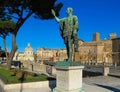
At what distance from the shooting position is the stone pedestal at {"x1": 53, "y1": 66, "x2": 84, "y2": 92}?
464 inches

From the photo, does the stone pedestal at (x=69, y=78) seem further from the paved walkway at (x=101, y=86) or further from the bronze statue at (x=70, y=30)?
the paved walkway at (x=101, y=86)

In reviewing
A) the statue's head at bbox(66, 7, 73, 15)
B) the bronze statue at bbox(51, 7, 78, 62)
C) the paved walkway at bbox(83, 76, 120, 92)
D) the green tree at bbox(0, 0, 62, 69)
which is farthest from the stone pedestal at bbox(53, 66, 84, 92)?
the green tree at bbox(0, 0, 62, 69)

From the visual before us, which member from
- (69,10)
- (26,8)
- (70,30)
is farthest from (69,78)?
(26,8)

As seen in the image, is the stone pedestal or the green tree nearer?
the stone pedestal

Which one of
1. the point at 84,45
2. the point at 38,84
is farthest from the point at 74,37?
the point at 84,45

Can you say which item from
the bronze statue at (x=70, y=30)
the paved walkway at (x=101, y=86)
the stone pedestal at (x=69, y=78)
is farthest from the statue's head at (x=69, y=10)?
the paved walkway at (x=101, y=86)

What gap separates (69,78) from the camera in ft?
38.5

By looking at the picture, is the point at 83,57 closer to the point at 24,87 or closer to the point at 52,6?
the point at 52,6

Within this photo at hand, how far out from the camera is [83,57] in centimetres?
7369

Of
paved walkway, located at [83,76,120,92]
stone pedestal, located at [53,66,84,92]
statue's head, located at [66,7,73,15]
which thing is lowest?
paved walkway, located at [83,76,120,92]

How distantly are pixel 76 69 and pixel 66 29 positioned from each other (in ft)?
6.14

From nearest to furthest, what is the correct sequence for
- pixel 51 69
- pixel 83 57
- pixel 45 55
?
pixel 51 69 < pixel 83 57 < pixel 45 55

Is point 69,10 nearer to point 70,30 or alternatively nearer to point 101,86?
point 70,30

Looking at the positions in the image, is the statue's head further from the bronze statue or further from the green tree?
the green tree
